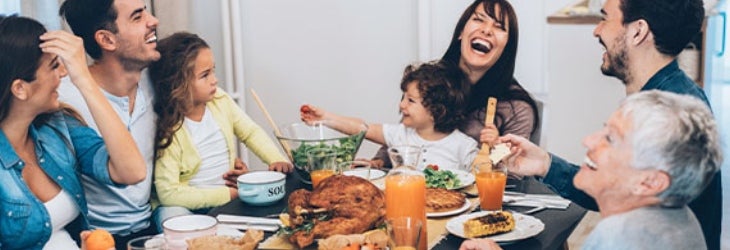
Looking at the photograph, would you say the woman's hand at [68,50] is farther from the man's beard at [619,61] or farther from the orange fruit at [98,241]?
the man's beard at [619,61]

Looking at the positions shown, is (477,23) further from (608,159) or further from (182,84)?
(608,159)

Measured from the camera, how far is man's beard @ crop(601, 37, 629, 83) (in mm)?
2236

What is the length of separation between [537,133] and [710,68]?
1.76 m

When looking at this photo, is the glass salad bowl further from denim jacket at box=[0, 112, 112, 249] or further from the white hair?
the white hair

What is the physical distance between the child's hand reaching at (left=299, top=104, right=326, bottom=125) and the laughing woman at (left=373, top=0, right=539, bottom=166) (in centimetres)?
24

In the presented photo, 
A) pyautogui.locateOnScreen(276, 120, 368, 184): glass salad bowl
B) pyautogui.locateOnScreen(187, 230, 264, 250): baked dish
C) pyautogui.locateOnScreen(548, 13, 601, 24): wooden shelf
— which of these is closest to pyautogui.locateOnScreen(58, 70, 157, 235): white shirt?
pyautogui.locateOnScreen(276, 120, 368, 184): glass salad bowl

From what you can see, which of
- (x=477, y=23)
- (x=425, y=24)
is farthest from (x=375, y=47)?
(x=477, y=23)

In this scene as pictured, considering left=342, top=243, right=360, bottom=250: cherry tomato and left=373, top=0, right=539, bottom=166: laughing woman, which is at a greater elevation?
left=373, top=0, right=539, bottom=166: laughing woman

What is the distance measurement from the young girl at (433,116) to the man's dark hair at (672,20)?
0.69m

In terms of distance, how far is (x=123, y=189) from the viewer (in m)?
2.41

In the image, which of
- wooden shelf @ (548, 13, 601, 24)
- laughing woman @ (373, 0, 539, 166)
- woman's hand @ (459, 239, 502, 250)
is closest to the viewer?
woman's hand @ (459, 239, 502, 250)

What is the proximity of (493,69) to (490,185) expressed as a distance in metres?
0.92

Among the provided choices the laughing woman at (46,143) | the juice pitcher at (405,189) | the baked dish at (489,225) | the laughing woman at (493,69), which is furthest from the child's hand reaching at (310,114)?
the baked dish at (489,225)

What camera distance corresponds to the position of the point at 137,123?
2.51 metres
